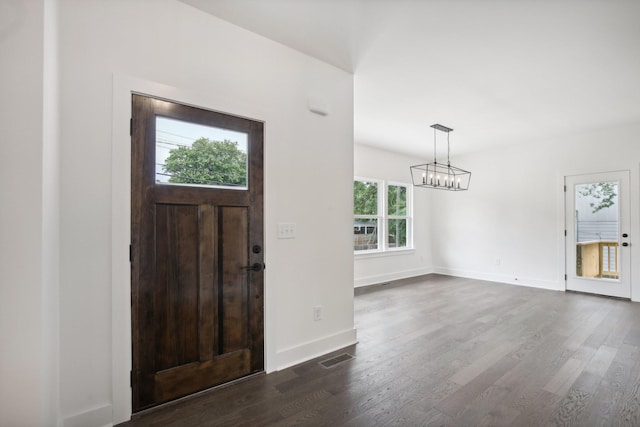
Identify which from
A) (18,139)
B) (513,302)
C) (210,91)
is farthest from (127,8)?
(513,302)

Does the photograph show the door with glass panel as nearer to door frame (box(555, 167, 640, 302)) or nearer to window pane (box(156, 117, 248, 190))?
door frame (box(555, 167, 640, 302))

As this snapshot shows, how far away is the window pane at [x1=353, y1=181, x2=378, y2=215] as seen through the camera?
5.88 m

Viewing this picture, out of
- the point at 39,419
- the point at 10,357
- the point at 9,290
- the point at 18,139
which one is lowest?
the point at 39,419

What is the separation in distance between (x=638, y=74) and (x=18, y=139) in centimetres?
518

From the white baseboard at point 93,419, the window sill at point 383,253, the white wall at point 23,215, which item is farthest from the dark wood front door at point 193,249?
the window sill at point 383,253

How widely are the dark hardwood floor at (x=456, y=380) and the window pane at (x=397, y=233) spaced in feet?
8.66

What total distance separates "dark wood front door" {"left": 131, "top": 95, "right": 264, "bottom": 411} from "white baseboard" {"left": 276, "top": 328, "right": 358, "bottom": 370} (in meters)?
0.20

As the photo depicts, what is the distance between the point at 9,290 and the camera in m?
1.36

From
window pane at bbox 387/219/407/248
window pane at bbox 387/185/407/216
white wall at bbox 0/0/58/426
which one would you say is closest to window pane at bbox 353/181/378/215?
window pane at bbox 387/185/407/216

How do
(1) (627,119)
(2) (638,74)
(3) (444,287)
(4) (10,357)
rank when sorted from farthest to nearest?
(3) (444,287) < (1) (627,119) < (2) (638,74) < (4) (10,357)

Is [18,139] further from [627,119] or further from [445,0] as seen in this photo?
[627,119]

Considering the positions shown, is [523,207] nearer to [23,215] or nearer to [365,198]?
[365,198]

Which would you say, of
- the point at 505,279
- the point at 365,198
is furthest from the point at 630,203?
the point at 365,198

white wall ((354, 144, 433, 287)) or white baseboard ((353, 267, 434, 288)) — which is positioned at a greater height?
white wall ((354, 144, 433, 287))
